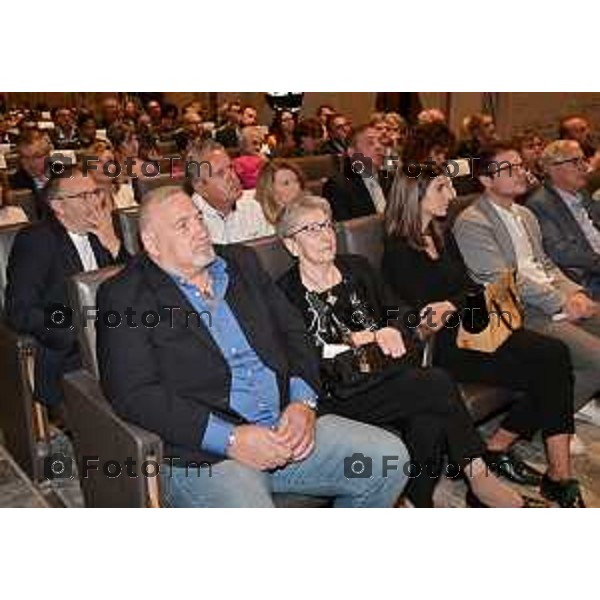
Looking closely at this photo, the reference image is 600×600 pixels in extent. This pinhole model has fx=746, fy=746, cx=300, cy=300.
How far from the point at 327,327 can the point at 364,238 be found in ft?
2.06

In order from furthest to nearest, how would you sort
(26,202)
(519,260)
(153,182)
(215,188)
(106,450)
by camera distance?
1. (153,182)
2. (26,202)
3. (215,188)
4. (519,260)
5. (106,450)

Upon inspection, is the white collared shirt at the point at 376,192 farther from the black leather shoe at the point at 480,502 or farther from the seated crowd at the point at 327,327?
the black leather shoe at the point at 480,502

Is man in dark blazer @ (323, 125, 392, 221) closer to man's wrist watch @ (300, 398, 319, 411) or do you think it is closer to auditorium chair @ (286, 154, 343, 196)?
auditorium chair @ (286, 154, 343, 196)

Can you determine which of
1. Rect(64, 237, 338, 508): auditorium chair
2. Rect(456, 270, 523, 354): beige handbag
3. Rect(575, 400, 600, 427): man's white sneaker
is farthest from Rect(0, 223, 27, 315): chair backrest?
Rect(575, 400, 600, 427): man's white sneaker

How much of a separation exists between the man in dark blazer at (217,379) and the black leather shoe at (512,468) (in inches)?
31.4

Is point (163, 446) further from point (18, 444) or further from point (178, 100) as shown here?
point (178, 100)

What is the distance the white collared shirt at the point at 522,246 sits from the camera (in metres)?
3.17

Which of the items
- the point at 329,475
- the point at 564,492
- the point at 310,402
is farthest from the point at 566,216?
the point at 329,475

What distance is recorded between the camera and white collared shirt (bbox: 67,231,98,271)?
108 inches

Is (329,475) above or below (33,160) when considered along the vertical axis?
below

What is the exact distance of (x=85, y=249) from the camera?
2.77m

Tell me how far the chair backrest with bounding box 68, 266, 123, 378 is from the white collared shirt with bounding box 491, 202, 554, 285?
1704mm

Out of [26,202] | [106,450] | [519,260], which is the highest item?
[26,202]

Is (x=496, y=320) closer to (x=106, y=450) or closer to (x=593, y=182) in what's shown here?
(x=106, y=450)
